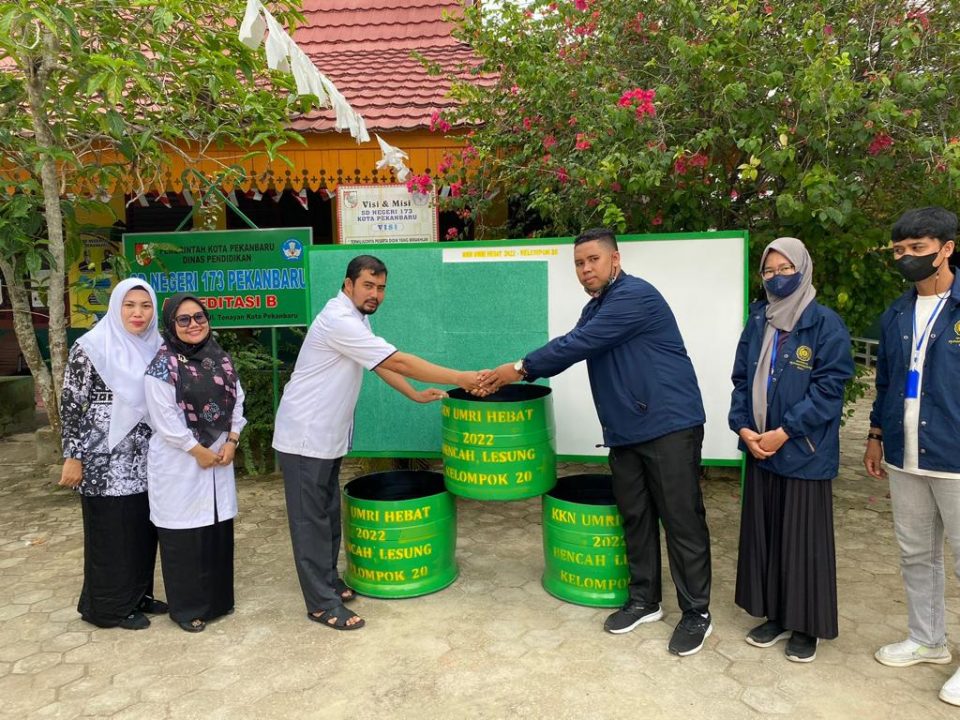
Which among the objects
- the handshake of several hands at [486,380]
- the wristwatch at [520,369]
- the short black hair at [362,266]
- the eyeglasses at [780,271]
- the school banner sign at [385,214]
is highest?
the school banner sign at [385,214]

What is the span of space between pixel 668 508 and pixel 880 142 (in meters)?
2.28

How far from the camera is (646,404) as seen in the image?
301 centimetres

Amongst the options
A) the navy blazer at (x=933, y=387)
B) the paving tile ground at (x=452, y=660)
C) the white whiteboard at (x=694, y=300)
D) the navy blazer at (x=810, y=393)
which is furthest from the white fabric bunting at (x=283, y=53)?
the navy blazer at (x=933, y=387)

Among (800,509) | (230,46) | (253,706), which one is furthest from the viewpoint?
(230,46)

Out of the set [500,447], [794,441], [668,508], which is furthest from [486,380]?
[794,441]

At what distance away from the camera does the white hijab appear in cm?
318

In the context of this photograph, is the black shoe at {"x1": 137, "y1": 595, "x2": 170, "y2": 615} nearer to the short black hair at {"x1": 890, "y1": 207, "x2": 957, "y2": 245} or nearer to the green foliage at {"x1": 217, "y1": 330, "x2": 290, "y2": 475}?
the green foliage at {"x1": 217, "y1": 330, "x2": 290, "y2": 475}

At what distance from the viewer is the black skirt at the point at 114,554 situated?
323 centimetres

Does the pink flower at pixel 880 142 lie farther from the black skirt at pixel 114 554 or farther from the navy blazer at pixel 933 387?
the black skirt at pixel 114 554

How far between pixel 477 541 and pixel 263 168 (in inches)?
144

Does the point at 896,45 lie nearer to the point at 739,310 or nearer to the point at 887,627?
the point at 739,310

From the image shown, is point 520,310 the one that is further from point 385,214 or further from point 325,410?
point 385,214

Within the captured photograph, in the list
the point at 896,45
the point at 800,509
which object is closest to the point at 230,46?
the point at 896,45

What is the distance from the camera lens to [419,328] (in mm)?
4375
